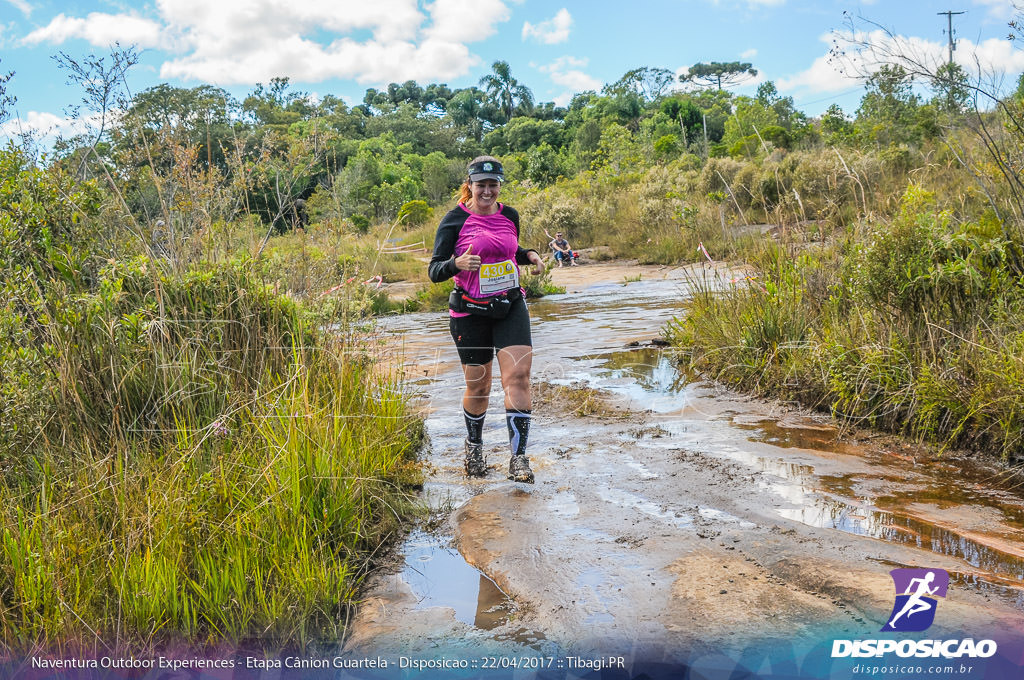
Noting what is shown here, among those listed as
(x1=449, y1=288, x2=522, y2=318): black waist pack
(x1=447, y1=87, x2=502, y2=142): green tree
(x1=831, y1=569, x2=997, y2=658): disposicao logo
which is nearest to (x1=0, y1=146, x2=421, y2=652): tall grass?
(x1=449, y1=288, x2=522, y2=318): black waist pack

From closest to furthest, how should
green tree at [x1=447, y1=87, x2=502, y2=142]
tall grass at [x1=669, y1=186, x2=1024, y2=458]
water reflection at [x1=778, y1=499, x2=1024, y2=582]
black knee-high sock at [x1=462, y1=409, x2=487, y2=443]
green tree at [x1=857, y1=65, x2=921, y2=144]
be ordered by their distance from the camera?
water reflection at [x1=778, y1=499, x2=1024, y2=582], tall grass at [x1=669, y1=186, x2=1024, y2=458], black knee-high sock at [x1=462, y1=409, x2=487, y2=443], green tree at [x1=857, y1=65, x2=921, y2=144], green tree at [x1=447, y1=87, x2=502, y2=142]

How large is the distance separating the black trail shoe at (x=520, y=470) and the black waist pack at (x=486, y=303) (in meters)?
0.90

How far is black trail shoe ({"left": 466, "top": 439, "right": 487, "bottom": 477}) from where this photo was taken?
4770 millimetres

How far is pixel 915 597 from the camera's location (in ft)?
9.00

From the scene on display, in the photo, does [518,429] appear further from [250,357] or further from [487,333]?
[250,357]

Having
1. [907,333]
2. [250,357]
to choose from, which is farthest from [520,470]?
[907,333]

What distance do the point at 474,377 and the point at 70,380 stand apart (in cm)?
228

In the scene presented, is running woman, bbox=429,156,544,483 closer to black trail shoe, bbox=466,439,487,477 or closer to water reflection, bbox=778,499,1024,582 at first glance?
black trail shoe, bbox=466,439,487,477

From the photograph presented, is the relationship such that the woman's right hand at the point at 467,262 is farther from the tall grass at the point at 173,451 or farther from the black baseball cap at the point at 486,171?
the tall grass at the point at 173,451

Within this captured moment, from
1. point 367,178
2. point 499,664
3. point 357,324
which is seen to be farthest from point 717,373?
point 367,178

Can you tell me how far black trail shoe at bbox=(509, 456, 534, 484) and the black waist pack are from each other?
0.90m

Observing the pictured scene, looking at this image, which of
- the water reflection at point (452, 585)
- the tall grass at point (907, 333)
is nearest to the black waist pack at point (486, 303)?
the water reflection at point (452, 585)

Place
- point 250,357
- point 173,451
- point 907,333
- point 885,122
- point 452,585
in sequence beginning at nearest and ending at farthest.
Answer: point 452,585 < point 173,451 < point 250,357 < point 907,333 < point 885,122

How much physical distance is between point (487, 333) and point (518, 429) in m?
0.67
